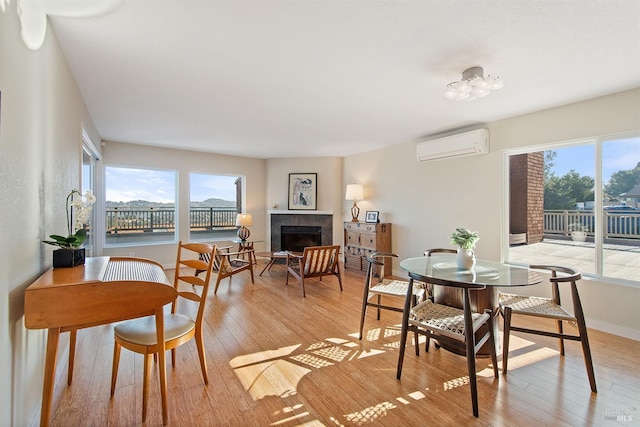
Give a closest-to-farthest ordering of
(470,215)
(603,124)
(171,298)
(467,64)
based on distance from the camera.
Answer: (171,298)
(467,64)
(603,124)
(470,215)

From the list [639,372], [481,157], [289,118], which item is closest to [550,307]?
[639,372]

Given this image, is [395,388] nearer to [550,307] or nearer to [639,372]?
[550,307]

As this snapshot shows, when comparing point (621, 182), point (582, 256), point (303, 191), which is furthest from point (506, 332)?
point (303, 191)

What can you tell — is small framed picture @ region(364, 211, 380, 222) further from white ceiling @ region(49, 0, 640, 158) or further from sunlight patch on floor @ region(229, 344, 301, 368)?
sunlight patch on floor @ region(229, 344, 301, 368)

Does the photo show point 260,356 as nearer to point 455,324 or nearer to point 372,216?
point 455,324

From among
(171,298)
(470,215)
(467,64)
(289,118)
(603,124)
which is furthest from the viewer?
(470,215)

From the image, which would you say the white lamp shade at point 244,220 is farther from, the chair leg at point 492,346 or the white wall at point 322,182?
the chair leg at point 492,346

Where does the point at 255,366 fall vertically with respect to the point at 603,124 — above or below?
below

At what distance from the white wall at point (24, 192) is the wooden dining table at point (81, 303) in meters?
0.11

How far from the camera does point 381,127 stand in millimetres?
4238


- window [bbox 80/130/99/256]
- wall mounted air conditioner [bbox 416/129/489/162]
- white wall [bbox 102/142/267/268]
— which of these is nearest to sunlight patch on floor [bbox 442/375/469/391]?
wall mounted air conditioner [bbox 416/129/489/162]

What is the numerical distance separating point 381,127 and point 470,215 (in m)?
1.81

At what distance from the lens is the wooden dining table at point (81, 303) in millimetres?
1333

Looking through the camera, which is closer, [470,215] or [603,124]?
[603,124]
